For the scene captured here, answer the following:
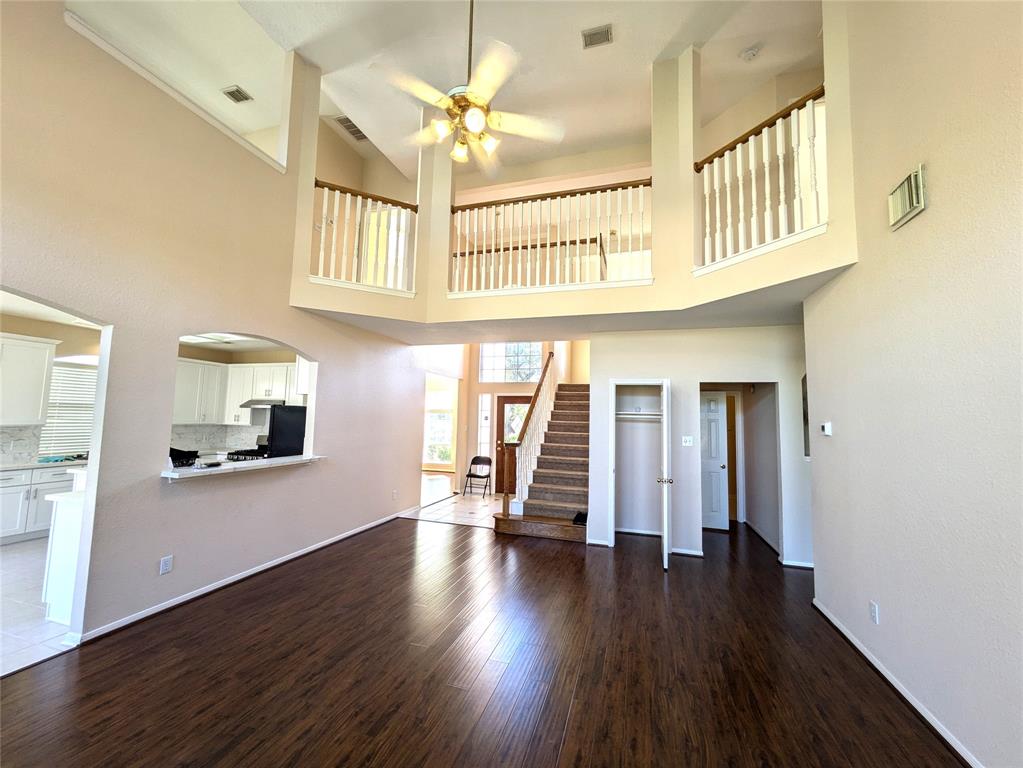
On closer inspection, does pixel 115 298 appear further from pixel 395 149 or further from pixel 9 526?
pixel 395 149

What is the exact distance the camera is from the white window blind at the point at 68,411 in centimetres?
493

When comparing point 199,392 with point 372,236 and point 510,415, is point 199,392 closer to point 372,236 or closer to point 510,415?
point 372,236

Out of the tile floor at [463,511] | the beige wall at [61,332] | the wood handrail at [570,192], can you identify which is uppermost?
the wood handrail at [570,192]

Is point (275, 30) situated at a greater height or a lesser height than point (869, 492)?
greater

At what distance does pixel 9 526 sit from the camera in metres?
4.32

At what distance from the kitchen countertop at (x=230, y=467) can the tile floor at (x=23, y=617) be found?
3.64ft

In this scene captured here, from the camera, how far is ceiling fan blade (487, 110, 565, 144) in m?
2.88

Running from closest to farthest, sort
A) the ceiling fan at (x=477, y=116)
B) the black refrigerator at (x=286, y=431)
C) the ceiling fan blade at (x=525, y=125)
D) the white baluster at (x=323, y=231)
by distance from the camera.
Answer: the ceiling fan at (x=477, y=116)
the ceiling fan blade at (x=525, y=125)
the black refrigerator at (x=286, y=431)
the white baluster at (x=323, y=231)

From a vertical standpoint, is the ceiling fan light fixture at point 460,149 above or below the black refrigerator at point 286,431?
above

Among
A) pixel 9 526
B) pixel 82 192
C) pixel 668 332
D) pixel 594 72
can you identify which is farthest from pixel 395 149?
pixel 9 526

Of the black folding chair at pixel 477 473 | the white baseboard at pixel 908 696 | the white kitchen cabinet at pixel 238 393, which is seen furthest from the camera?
the black folding chair at pixel 477 473

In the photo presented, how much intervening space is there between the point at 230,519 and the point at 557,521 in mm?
3549

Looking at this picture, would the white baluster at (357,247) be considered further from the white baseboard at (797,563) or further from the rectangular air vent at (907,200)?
the white baseboard at (797,563)

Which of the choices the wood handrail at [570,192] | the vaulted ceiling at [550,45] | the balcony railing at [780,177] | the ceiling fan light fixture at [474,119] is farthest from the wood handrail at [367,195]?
the balcony railing at [780,177]
